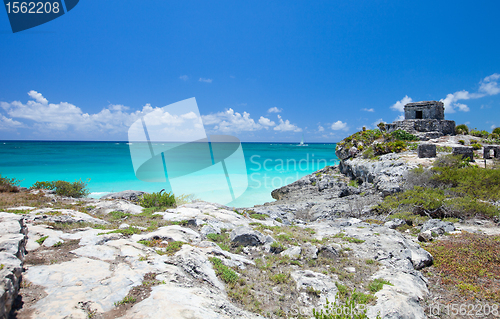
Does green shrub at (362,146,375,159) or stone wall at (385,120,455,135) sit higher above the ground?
stone wall at (385,120,455,135)

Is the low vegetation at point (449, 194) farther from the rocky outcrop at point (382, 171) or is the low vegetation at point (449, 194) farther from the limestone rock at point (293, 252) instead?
the limestone rock at point (293, 252)

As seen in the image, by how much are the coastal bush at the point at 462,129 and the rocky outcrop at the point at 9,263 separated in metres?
38.4

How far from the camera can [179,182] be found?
117 ft

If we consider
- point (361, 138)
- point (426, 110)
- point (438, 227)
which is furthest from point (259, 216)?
point (426, 110)

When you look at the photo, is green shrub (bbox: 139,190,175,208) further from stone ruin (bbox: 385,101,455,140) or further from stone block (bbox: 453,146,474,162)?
stone ruin (bbox: 385,101,455,140)

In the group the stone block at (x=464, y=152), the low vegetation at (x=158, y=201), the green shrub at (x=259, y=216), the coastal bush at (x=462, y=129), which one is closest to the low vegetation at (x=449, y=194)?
the stone block at (x=464, y=152)

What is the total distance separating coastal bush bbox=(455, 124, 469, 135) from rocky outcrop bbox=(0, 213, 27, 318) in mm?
38385

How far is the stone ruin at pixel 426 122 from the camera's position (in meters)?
25.9

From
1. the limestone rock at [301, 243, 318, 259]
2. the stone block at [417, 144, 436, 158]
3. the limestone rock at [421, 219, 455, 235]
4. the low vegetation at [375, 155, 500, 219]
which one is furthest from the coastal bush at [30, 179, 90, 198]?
the stone block at [417, 144, 436, 158]

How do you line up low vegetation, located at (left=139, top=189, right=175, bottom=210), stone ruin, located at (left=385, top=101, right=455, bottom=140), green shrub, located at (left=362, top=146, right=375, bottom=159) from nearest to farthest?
low vegetation, located at (left=139, top=189, right=175, bottom=210)
green shrub, located at (left=362, top=146, right=375, bottom=159)
stone ruin, located at (left=385, top=101, right=455, bottom=140)

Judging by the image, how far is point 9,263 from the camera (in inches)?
155

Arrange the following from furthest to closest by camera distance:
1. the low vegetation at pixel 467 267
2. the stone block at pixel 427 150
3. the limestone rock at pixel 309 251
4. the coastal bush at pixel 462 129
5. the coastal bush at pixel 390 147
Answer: the coastal bush at pixel 462 129 < the coastal bush at pixel 390 147 < the stone block at pixel 427 150 < the limestone rock at pixel 309 251 < the low vegetation at pixel 467 267

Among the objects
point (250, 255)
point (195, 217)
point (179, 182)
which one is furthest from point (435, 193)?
point (179, 182)

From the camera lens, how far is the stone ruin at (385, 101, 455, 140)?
25.9 metres
